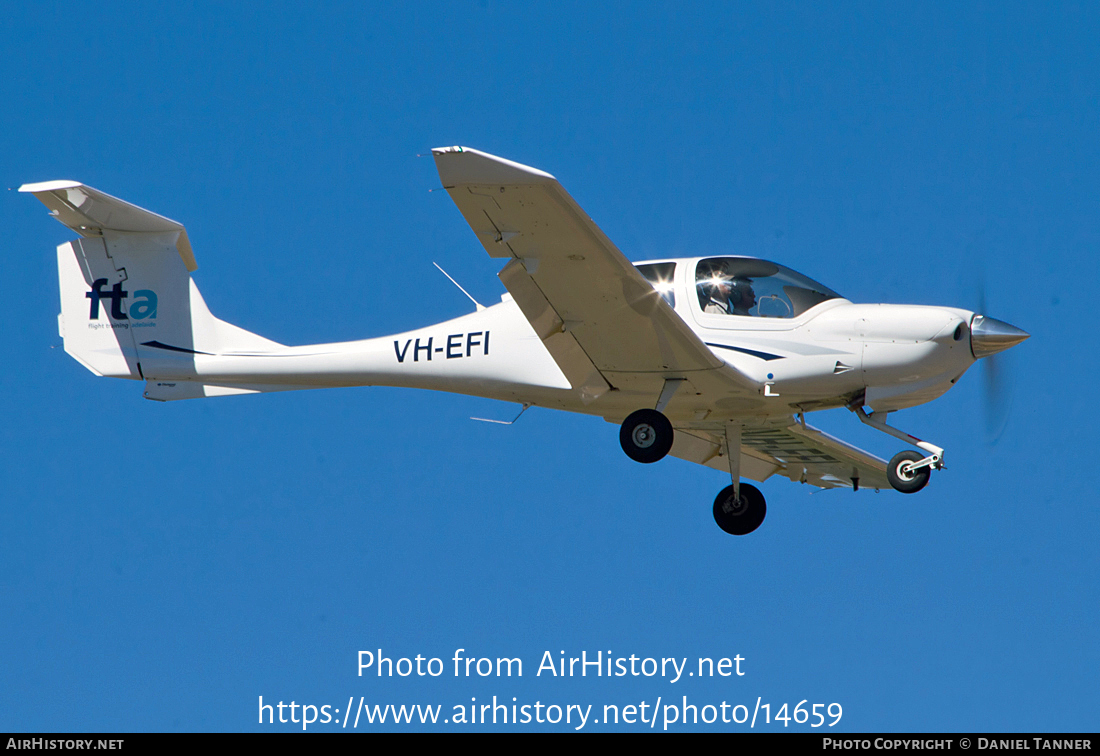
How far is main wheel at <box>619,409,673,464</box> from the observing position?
11.4m

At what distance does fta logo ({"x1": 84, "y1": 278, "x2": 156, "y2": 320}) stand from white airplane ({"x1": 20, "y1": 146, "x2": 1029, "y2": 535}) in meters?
0.02

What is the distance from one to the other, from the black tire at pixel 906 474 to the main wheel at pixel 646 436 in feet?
6.91

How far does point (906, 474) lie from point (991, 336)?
152 cm

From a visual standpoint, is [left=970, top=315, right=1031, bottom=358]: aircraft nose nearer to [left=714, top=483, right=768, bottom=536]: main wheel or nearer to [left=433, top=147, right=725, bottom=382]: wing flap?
[left=433, top=147, right=725, bottom=382]: wing flap

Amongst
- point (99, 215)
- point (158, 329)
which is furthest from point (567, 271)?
point (99, 215)

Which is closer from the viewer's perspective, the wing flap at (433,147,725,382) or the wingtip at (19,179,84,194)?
the wing flap at (433,147,725,382)

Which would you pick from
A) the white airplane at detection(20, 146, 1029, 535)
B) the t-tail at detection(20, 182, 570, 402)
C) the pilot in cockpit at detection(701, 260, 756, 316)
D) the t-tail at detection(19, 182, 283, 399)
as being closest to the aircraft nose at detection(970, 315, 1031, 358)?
the white airplane at detection(20, 146, 1029, 535)

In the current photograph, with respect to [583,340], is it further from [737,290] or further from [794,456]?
[794,456]

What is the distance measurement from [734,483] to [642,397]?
1.82 m

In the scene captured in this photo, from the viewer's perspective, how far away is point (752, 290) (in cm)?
1164

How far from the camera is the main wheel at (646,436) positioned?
11.4 meters
